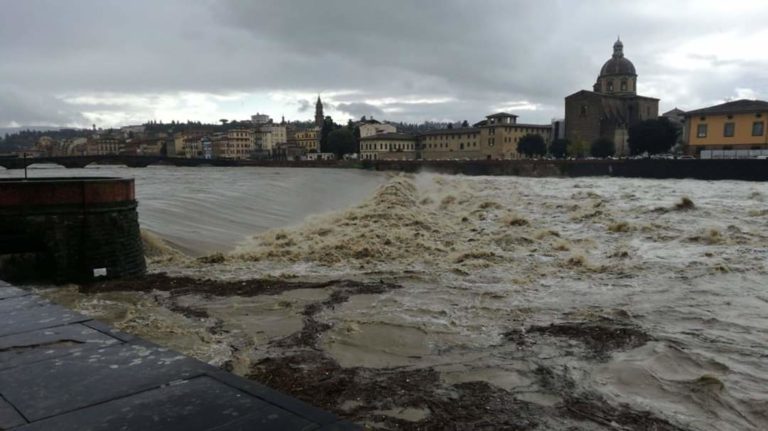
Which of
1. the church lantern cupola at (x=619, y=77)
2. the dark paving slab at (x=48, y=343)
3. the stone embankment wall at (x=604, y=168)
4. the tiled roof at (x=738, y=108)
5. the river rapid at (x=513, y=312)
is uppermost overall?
the church lantern cupola at (x=619, y=77)

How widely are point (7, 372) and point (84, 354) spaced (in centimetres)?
32

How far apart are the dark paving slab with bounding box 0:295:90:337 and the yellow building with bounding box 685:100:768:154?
75.1 m

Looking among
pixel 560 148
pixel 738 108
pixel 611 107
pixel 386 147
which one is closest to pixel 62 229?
pixel 738 108

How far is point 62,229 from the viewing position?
400 inches

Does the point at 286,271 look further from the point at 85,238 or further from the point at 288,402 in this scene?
the point at 288,402

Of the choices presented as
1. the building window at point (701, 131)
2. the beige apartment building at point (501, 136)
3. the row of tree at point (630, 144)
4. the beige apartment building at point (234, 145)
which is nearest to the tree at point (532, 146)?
the row of tree at point (630, 144)

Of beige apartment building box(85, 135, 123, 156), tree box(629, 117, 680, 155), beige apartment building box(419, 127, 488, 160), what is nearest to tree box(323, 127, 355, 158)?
beige apartment building box(419, 127, 488, 160)

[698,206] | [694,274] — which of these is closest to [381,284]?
[694,274]

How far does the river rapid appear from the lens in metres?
5.70

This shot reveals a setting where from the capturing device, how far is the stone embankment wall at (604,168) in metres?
47.2

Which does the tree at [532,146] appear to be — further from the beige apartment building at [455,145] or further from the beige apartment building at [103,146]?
the beige apartment building at [103,146]

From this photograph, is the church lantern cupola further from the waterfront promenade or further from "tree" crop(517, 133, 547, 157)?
the waterfront promenade

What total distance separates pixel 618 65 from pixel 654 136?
39453 millimetres

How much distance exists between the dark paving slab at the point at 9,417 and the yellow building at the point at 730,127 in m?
76.0
